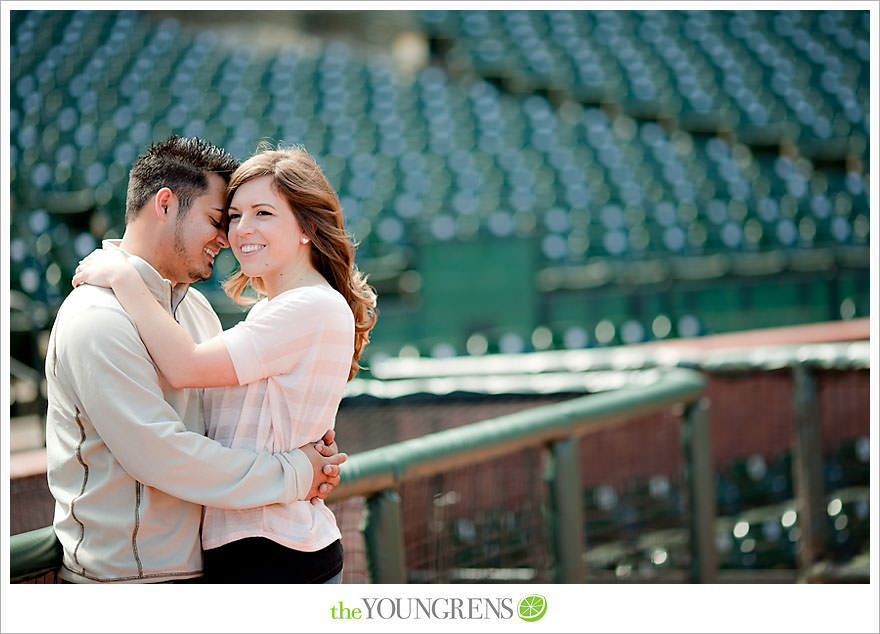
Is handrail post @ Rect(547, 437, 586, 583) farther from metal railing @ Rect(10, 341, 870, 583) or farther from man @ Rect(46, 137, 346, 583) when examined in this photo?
man @ Rect(46, 137, 346, 583)

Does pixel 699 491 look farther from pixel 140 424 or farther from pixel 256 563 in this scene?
pixel 140 424

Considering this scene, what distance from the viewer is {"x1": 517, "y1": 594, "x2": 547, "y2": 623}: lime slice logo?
1.60 metres

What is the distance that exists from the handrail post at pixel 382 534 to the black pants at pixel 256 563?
32 cm

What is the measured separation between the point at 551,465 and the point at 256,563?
935 millimetres

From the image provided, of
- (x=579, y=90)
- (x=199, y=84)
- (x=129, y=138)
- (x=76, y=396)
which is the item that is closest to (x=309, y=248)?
(x=76, y=396)

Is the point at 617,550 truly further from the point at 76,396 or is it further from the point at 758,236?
the point at 758,236

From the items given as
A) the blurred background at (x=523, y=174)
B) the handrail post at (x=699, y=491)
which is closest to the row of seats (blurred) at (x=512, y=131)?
the blurred background at (x=523, y=174)

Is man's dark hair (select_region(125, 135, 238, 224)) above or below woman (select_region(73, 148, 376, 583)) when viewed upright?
above

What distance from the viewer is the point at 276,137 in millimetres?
7012

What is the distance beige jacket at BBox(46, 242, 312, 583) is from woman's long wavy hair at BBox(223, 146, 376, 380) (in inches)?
7.5

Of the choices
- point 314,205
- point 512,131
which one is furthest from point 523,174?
point 314,205

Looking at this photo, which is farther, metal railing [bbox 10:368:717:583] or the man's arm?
metal railing [bbox 10:368:717:583]

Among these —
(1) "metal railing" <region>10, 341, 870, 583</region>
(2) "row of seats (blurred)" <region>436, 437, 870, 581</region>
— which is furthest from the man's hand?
(2) "row of seats (blurred)" <region>436, 437, 870, 581</region>

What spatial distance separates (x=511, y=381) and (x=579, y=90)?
672 centimetres
